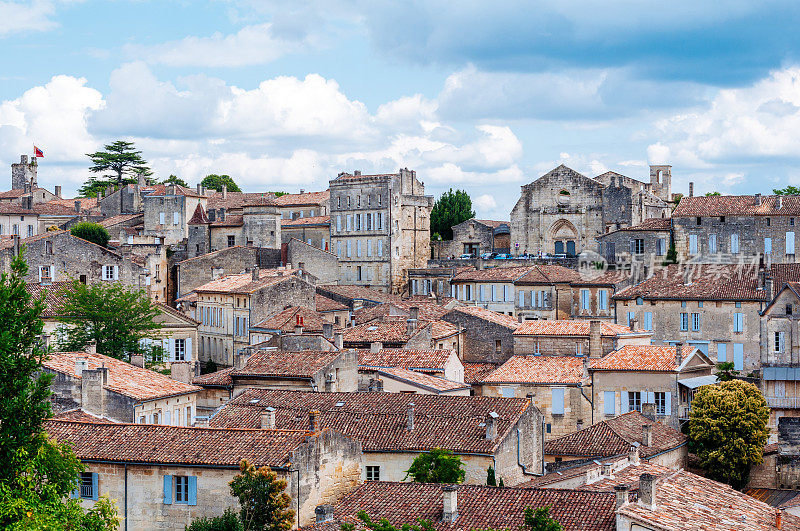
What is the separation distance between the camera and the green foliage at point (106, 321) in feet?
181

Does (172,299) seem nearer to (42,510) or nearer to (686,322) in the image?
(686,322)

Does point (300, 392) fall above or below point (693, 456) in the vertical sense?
above

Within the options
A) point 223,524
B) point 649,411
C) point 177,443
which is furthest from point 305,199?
point 223,524

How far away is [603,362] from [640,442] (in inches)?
338

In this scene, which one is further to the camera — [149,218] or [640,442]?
[149,218]

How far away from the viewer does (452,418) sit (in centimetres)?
3812

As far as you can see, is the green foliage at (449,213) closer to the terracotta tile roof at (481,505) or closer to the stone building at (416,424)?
the stone building at (416,424)

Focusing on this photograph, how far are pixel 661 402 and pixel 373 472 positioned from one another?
18.4m

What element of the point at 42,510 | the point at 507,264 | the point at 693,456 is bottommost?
the point at 693,456

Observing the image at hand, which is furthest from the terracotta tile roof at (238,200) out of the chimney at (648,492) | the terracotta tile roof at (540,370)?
the chimney at (648,492)

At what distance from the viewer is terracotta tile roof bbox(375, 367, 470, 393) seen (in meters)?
45.8

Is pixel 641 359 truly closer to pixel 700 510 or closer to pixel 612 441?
pixel 612 441

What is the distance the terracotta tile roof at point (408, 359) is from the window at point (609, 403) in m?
7.04

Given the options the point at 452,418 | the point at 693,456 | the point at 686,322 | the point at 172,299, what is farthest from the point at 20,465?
the point at 172,299
